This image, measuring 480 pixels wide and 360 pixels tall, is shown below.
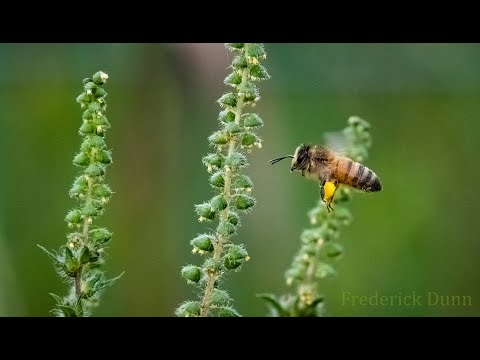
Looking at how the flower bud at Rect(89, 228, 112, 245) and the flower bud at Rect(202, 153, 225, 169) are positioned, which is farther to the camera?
the flower bud at Rect(202, 153, 225, 169)

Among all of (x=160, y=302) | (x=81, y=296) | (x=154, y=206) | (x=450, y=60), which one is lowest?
(x=81, y=296)

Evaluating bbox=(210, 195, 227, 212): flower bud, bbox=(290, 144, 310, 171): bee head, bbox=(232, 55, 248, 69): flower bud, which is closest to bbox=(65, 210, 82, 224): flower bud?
bbox=(210, 195, 227, 212): flower bud

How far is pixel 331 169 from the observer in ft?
14.6

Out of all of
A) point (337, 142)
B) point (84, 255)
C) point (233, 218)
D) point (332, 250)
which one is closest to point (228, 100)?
point (233, 218)

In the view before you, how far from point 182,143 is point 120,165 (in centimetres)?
75

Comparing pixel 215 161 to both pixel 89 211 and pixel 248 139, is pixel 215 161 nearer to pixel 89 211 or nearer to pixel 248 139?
pixel 248 139

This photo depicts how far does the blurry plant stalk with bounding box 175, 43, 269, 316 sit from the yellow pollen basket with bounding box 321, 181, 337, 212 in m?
0.89

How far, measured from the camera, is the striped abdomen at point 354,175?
171 inches

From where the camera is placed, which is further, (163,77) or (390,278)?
(163,77)

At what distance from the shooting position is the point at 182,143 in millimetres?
8125

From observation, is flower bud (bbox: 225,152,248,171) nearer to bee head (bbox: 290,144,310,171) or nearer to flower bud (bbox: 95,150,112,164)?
flower bud (bbox: 95,150,112,164)

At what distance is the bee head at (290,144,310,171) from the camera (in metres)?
4.74

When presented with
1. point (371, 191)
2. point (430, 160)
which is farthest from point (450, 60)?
point (371, 191)
